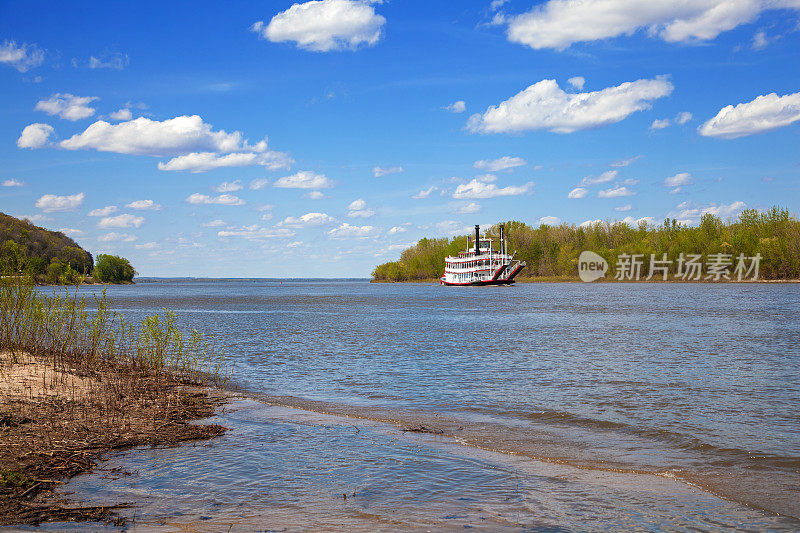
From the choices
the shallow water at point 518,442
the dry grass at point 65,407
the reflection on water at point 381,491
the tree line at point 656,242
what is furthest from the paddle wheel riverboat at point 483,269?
the reflection on water at point 381,491

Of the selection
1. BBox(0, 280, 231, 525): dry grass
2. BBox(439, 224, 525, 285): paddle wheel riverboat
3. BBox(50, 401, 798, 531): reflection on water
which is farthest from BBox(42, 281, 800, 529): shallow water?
BBox(439, 224, 525, 285): paddle wheel riverboat

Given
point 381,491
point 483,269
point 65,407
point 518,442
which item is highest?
point 483,269

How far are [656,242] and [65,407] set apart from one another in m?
156

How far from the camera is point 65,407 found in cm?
1166

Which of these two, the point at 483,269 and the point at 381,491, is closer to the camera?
the point at 381,491

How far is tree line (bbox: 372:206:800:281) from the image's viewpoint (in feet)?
415

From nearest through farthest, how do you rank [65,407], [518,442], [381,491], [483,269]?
1. [381,491]
2. [518,442]
3. [65,407]
4. [483,269]

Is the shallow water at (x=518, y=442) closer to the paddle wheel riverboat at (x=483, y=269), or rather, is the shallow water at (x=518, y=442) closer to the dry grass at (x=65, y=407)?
the dry grass at (x=65, y=407)

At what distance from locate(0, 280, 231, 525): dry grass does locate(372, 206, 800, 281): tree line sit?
137m

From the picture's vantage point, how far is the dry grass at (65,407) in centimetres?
753

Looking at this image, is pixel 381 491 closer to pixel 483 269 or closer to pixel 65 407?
pixel 65 407

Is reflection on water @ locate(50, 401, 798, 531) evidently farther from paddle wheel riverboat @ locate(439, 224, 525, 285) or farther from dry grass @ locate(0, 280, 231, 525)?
paddle wheel riverboat @ locate(439, 224, 525, 285)

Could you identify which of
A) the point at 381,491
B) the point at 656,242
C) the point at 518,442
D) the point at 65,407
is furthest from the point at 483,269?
the point at 381,491

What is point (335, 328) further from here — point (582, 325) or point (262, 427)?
point (262, 427)
